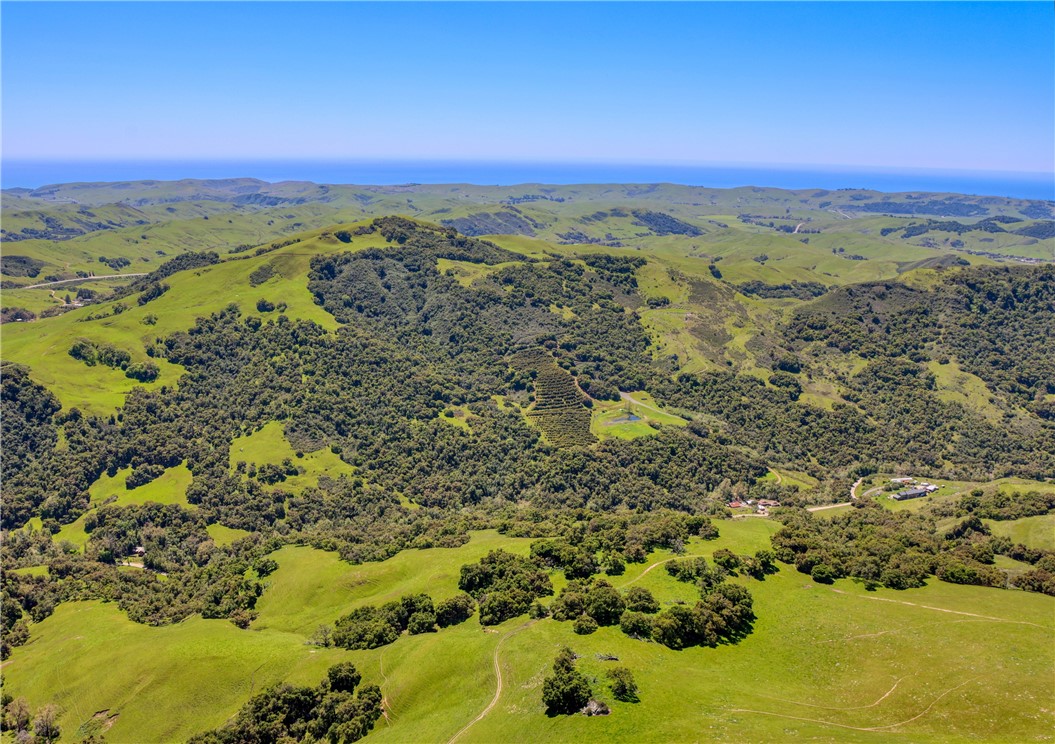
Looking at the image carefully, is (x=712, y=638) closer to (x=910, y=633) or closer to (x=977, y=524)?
(x=910, y=633)

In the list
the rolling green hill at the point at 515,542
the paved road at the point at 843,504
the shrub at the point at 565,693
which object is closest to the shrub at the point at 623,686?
the rolling green hill at the point at 515,542

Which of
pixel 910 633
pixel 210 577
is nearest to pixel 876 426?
pixel 910 633

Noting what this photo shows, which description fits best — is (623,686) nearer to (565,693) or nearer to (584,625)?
(565,693)

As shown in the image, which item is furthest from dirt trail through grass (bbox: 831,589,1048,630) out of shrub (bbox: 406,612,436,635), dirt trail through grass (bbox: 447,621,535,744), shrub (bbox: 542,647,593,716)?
shrub (bbox: 406,612,436,635)

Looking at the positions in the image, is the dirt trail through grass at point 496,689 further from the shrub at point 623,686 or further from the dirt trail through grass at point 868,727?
the dirt trail through grass at point 868,727

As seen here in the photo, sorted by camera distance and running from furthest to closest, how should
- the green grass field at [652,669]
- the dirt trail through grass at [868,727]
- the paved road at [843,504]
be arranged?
the paved road at [843,504] → the green grass field at [652,669] → the dirt trail through grass at [868,727]

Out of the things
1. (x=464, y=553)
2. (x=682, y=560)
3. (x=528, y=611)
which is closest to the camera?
(x=528, y=611)
